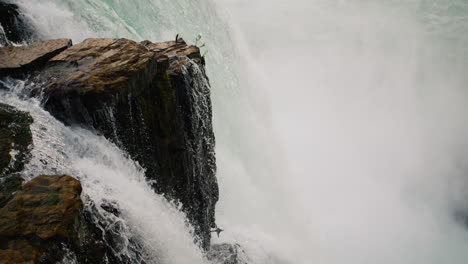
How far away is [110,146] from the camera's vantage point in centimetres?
725

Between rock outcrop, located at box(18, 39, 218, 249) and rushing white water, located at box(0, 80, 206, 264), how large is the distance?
15.4 inches

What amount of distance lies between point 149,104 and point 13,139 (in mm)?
3641

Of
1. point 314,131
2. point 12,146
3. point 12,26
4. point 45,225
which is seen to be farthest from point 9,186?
point 314,131

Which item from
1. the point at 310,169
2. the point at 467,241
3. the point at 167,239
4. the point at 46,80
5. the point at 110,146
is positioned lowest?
the point at 167,239

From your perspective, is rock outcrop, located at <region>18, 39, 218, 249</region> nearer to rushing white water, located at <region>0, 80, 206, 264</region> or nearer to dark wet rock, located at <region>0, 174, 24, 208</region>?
rushing white water, located at <region>0, 80, 206, 264</region>

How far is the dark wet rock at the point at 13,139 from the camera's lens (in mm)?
5238

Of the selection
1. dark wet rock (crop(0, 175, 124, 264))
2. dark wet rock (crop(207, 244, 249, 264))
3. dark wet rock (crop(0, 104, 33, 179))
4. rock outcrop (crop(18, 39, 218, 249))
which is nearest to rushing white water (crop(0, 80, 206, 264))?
dark wet rock (crop(0, 104, 33, 179))

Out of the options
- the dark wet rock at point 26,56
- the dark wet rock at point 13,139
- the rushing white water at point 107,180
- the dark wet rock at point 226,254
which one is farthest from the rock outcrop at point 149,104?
the dark wet rock at point 226,254

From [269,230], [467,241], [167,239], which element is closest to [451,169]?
[467,241]

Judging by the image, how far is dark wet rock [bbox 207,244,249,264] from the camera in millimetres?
13375

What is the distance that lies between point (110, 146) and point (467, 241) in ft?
575

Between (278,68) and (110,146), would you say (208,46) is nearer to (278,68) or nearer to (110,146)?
(110,146)

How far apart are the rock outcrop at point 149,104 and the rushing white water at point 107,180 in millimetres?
391

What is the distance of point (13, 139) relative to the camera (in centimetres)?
571
